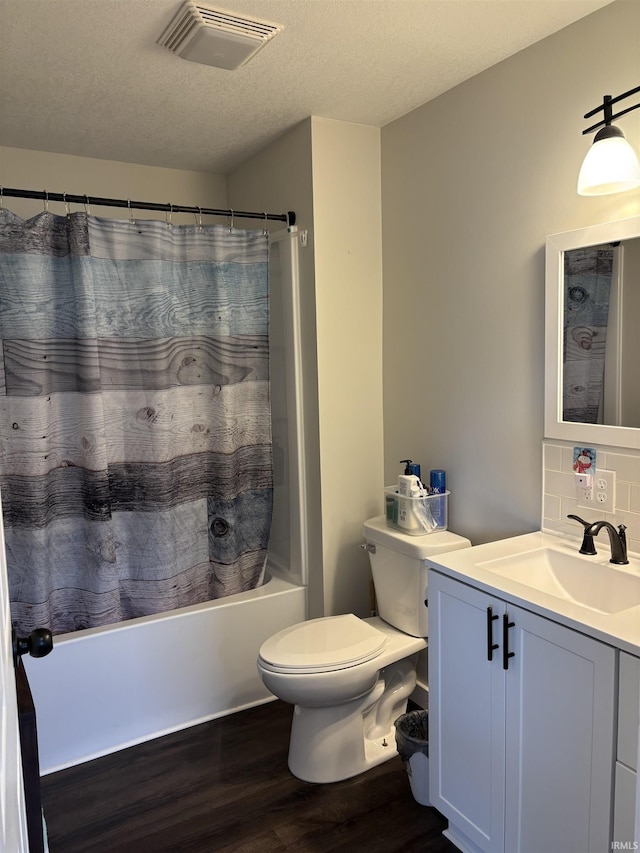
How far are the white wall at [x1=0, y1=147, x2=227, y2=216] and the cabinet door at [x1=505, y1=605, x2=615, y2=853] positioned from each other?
106 inches

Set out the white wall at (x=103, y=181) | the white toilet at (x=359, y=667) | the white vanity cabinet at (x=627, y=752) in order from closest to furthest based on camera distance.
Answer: the white vanity cabinet at (x=627, y=752) → the white toilet at (x=359, y=667) → the white wall at (x=103, y=181)

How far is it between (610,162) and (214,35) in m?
1.18

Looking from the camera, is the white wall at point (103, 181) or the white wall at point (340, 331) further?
the white wall at point (103, 181)

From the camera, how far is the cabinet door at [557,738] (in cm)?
146

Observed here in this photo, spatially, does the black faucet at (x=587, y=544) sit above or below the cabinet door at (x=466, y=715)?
above

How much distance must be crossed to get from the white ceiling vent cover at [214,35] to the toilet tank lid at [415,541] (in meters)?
1.72

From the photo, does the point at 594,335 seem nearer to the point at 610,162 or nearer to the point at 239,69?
the point at 610,162

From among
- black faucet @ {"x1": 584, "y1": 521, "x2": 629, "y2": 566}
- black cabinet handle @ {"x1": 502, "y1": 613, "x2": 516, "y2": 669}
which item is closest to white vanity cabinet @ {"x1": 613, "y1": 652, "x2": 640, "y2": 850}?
black cabinet handle @ {"x1": 502, "y1": 613, "x2": 516, "y2": 669}

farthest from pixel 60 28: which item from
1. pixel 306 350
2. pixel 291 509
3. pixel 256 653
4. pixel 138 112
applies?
pixel 256 653

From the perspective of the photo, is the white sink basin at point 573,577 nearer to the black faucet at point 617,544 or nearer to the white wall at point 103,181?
the black faucet at point 617,544

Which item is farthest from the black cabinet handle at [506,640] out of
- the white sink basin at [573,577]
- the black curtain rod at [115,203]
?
the black curtain rod at [115,203]

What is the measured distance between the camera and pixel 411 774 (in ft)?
7.12

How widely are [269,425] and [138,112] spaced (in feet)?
4.50

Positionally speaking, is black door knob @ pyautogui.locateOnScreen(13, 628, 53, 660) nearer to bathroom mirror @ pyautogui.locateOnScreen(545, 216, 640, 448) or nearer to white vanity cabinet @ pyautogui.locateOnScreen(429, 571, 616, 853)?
white vanity cabinet @ pyautogui.locateOnScreen(429, 571, 616, 853)
